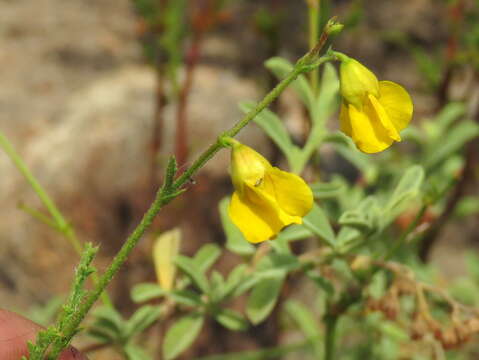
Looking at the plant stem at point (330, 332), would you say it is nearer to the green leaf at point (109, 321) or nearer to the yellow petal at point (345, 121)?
the green leaf at point (109, 321)

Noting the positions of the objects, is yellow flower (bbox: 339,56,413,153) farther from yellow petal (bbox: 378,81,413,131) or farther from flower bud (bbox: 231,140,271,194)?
flower bud (bbox: 231,140,271,194)

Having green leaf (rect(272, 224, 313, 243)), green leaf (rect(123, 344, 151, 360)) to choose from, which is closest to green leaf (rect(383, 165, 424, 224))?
green leaf (rect(272, 224, 313, 243))

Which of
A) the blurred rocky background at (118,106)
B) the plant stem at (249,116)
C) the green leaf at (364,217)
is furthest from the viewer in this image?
the blurred rocky background at (118,106)

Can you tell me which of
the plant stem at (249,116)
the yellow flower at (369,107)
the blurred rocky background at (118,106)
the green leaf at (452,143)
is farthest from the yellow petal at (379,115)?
the blurred rocky background at (118,106)

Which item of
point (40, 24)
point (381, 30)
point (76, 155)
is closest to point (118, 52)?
point (40, 24)

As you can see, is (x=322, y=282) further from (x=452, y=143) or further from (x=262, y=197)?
(x=452, y=143)

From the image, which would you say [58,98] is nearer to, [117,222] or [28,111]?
[28,111]
